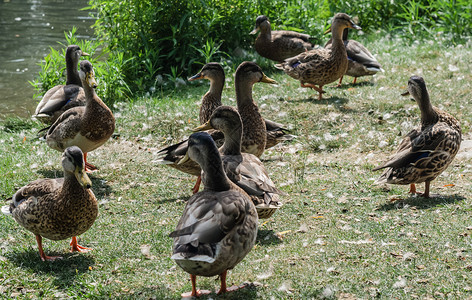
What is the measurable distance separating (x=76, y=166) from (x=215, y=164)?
1.33 meters

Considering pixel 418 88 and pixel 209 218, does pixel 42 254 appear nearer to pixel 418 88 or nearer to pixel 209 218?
pixel 209 218

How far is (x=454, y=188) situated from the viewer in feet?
22.0

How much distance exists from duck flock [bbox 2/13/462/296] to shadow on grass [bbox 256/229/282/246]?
10.6 inches

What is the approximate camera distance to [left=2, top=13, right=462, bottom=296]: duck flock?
4473 mm

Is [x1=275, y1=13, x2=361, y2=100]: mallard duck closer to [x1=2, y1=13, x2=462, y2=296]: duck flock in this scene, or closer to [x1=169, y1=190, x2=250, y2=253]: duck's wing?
[x1=2, y1=13, x2=462, y2=296]: duck flock

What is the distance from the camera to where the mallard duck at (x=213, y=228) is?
426 cm

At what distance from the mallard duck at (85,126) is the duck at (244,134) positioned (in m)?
1.02

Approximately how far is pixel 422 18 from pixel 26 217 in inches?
436

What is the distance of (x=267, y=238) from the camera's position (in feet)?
19.1

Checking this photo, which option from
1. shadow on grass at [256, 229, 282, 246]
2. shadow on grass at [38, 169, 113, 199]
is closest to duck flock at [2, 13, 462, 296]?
shadow on grass at [256, 229, 282, 246]

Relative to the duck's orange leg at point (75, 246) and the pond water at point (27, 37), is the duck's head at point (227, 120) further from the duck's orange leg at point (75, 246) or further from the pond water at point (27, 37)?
the pond water at point (27, 37)

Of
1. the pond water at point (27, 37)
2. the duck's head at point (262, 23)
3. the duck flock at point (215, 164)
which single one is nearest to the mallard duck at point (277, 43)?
the duck's head at point (262, 23)

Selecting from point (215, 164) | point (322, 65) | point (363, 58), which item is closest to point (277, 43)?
point (363, 58)

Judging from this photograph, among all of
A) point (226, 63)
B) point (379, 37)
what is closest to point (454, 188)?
point (226, 63)
